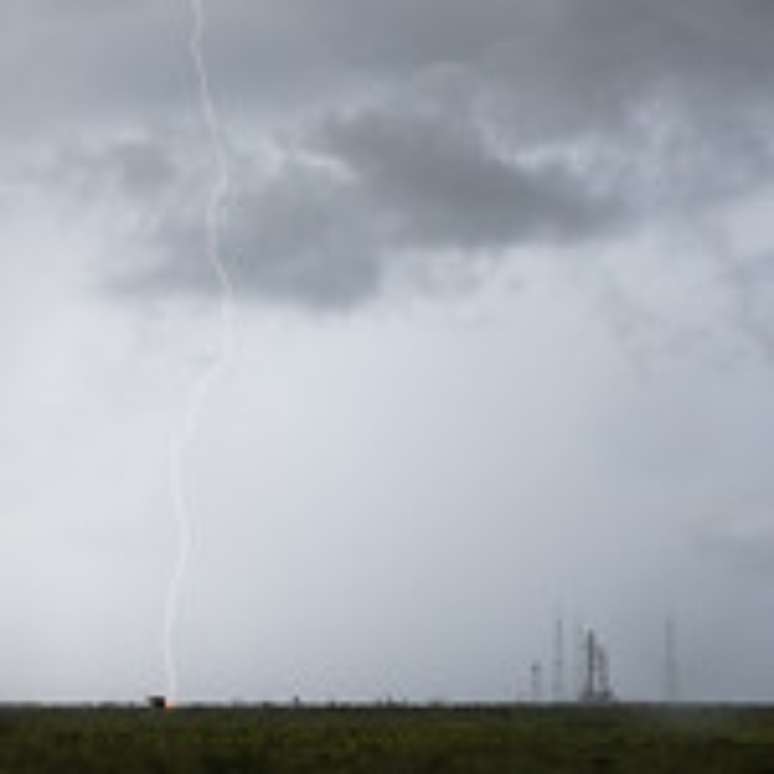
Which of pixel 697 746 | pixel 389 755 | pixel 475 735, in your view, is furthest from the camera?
pixel 475 735

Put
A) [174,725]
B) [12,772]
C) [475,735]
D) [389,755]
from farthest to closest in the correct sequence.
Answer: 1. [174,725]
2. [475,735]
3. [389,755]
4. [12,772]

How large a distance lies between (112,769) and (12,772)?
15.6 feet

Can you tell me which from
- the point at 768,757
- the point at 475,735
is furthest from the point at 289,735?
the point at 768,757

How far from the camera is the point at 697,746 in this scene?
94688 millimetres

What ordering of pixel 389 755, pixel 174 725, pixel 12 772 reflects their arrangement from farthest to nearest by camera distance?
pixel 174 725 < pixel 389 755 < pixel 12 772

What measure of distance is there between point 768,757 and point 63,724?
5837 cm

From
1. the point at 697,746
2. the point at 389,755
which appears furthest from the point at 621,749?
the point at 389,755

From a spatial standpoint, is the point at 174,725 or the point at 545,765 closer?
the point at 545,765

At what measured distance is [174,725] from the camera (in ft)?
414

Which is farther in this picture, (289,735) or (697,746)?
(289,735)

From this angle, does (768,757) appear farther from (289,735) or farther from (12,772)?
(12,772)

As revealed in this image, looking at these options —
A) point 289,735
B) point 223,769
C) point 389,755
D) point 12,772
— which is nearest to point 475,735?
point 289,735

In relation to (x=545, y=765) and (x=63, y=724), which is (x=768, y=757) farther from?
(x=63, y=724)

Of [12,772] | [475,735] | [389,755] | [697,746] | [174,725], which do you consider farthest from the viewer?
[174,725]
